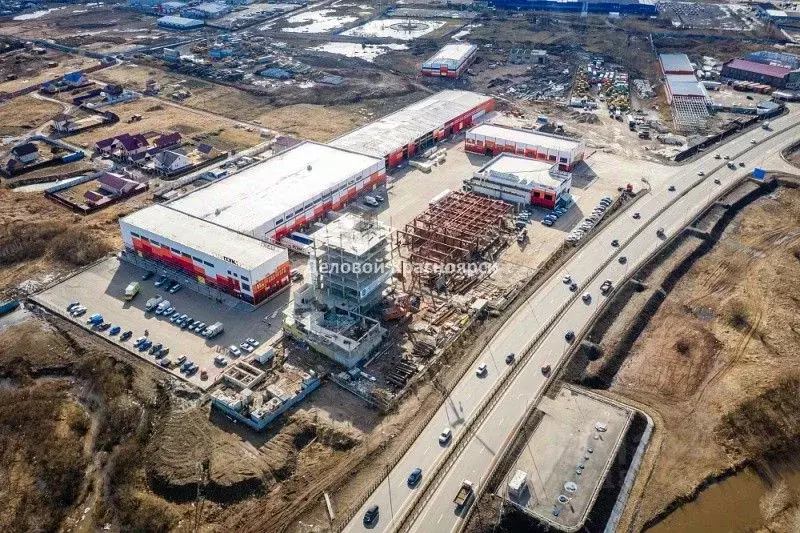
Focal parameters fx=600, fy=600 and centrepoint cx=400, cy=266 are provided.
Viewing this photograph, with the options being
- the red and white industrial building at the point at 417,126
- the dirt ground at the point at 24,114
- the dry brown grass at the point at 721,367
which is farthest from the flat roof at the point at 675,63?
the dirt ground at the point at 24,114

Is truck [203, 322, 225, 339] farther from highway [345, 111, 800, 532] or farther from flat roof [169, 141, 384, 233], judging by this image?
highway [345, 111, 800, 532]

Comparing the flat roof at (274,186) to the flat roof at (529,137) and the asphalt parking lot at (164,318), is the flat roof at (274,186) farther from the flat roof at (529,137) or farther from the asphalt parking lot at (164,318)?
the flat roof at (529,137)

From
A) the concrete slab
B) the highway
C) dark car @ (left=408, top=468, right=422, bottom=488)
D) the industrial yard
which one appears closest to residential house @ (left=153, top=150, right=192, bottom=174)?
the industrial yard

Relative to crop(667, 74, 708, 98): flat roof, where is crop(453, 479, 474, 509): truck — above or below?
below

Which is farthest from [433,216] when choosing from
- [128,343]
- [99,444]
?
[99,444]

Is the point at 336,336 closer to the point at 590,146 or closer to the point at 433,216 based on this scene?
the point at 433,216

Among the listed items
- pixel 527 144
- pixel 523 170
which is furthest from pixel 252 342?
pixel 527 144

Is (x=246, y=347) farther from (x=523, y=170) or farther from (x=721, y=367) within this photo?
(x=523, y=170)
